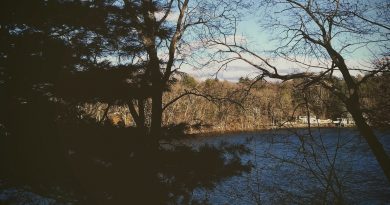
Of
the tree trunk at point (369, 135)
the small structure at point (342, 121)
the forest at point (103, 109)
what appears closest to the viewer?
the forest at point (103, 109)

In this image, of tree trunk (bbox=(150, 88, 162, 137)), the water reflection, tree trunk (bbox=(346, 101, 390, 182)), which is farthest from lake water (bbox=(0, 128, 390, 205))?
tree trunk (bbox=(150, 88, 162, 137))

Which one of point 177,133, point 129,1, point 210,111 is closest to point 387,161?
point 177,133

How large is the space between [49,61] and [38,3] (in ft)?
2.35

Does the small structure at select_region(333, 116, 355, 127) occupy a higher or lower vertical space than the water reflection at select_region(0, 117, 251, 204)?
higher

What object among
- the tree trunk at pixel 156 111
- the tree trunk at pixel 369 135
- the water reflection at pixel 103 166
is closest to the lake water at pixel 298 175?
the water reflection at pixel 103 166

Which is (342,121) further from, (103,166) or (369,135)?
(103,166)

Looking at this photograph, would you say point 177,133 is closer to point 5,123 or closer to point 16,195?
point 16,195

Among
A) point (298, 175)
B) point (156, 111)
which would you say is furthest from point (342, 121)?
point (298, 175)

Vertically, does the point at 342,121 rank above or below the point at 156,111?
below

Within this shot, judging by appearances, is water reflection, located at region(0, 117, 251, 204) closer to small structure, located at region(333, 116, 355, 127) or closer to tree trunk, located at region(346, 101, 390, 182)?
small structure, located at region(333, 116, 355, 127)

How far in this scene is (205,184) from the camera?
22.9 feet

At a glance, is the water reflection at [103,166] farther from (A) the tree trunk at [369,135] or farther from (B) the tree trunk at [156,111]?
(A) the tree trunk at [369,135]

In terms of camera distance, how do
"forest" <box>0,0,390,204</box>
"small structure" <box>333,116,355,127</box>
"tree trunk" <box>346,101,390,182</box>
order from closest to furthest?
"forest" <box>0,0,390,204</box>
"small structure" <box>333,116,355,127</box>
"tree trunk" <box>346,101,390,182</box>

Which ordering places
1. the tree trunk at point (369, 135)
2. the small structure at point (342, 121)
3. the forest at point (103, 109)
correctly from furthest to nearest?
the tree trunk at point (369, 135)
the small structure at point (342, 121)
the forest at point (103, 109)
